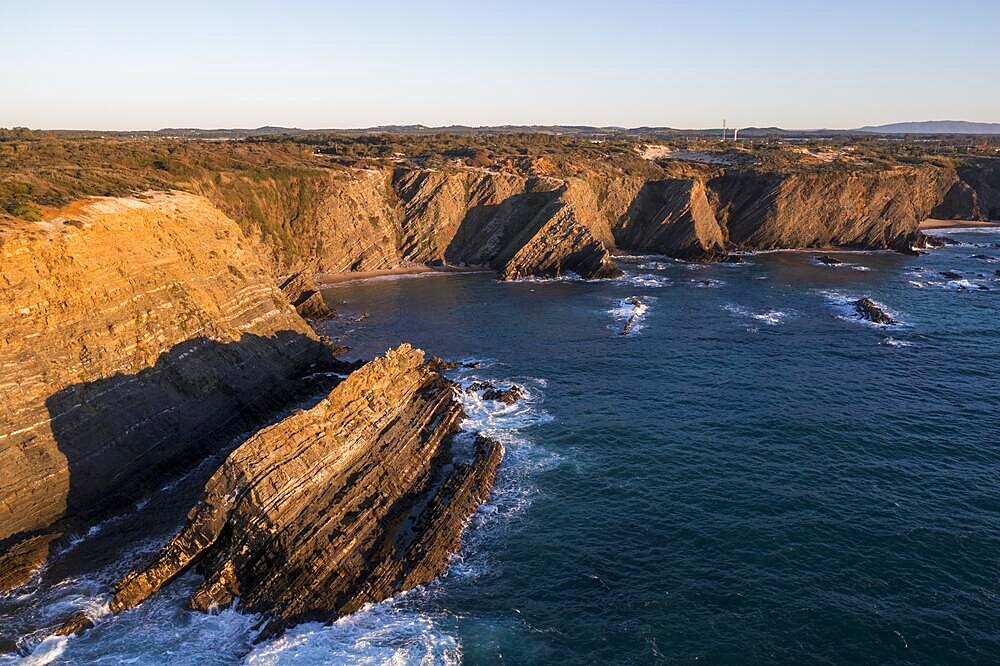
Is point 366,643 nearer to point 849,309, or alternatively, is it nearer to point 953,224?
point 849,309

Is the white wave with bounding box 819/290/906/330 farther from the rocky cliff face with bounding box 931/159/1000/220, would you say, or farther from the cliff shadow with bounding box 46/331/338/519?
the rocky cliff face with bounding box 931/159/1000/220

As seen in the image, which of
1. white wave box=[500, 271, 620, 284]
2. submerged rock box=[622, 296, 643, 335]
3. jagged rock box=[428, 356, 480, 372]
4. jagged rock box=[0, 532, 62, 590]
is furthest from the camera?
white wave box=[500, 271, 620, 284]

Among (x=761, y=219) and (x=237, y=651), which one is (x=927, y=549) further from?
(x=761, y=219)

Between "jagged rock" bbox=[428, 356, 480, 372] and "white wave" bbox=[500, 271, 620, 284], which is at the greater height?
"white wave" bbox=[500, 271, 620, 284]

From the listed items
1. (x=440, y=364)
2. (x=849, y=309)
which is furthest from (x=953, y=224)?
(x=440, y=364)

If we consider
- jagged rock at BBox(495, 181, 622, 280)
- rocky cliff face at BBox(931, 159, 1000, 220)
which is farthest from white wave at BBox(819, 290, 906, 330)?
rocky cliff face at BBox(931, 159, 1000, 220)

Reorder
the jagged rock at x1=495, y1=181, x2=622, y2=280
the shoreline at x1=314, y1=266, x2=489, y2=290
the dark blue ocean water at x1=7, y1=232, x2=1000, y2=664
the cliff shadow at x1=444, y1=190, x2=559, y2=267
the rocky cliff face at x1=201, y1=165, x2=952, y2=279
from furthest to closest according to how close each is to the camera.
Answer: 1. the cliff shadow at x1=444, y1=190, x2=559, y2=267
2. the rocky cliff face at x1=201, y1=165, x2=952, y2=279
3. the jagged rock at x1=495, y1=181, x2=622, y2=280
4. the shoreline at x1=314, y1=266, x2=489, y2=290
5. the dark blue ocean water at x1=7, y1=232, x2=1000, y2=664

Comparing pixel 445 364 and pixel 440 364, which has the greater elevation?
pixel 440 364
